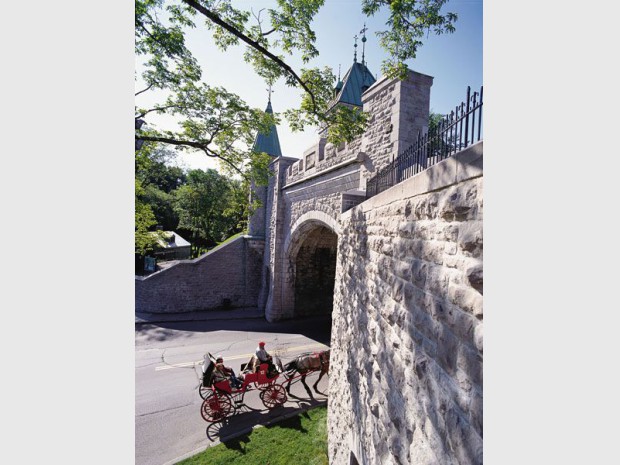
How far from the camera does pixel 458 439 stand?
69.1 inches

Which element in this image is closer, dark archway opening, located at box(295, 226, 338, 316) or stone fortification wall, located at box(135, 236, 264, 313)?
dark archway opening, located at box(295, 226, 338, 316)

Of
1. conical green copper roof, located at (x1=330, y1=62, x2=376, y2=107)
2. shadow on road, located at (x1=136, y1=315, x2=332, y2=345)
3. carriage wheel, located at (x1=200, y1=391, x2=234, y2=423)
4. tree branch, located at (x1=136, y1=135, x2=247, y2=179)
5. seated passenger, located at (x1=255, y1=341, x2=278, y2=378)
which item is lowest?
shadow on road, located at (x1=136, y1=315, x2=332, y2=345)

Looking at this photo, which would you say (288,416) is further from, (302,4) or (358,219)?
(302,4)

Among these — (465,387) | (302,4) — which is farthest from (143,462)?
(302,4)

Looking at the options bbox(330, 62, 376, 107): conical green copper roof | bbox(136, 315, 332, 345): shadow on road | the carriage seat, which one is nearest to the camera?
the carriage seat

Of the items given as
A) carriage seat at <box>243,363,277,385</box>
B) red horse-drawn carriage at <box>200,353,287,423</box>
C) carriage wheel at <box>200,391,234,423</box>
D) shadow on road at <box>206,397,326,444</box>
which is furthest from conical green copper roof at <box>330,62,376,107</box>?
carriage wheel at <box>200,391,234,423</box>

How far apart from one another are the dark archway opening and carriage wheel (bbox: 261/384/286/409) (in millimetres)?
8059

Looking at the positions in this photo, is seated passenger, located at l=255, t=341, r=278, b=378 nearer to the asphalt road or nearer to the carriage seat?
the carriage seat

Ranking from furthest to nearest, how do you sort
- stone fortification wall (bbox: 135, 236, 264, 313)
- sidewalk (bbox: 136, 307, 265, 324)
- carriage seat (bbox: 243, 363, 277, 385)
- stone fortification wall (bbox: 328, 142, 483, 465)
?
1. stone fortification wall (bbox: 135, 236, 264, 313)
2. sidewalk (bbox: 136, 307, 265, 324)
3. carriage seat (bbox: 243, 363, 277, 385)
4. stone fortification wall (bbox: 328, 142, 483, 465)

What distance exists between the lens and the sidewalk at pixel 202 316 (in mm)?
14991

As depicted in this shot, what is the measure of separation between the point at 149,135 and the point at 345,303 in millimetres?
6593

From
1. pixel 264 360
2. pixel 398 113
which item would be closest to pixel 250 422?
pixel 264 360

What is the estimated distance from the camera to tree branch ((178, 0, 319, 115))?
16.1 ft

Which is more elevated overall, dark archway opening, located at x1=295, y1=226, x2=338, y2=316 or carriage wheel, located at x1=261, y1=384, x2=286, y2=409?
dark archway opening, located at x1=295, y1=226, x2=338, y2=316
